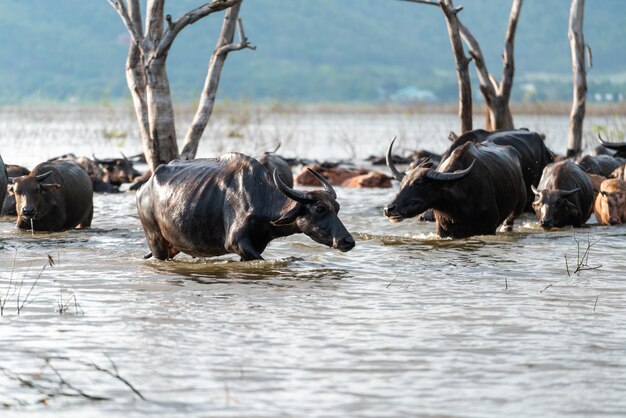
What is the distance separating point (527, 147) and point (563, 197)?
2.16 meters

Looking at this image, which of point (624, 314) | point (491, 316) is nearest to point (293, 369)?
point (491, 316)

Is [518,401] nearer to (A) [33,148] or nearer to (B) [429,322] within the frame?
(B) [429,322]

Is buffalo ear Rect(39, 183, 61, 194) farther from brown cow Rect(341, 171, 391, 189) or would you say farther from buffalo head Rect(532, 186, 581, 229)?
brown cow Rect(341, 171, 391, 189)

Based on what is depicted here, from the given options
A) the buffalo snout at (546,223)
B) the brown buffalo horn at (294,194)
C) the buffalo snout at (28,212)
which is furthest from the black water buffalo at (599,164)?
the brown buffalo horn at (294,194)

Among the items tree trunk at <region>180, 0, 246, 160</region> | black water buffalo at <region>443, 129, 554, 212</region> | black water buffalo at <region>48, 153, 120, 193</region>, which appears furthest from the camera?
black water buffalo at <region>48, 153, 120, 193</region>

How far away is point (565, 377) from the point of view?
6301mm

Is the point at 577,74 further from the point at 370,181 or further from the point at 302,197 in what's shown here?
the point at 302,197

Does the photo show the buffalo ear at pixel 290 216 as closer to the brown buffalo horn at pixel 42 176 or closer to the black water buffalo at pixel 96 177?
the brown buffalo horn at pixel 42 176

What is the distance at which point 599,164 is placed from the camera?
57.1 ft

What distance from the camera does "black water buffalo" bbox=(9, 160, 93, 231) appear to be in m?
13.3

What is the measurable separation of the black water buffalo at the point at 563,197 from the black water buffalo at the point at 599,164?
261cm

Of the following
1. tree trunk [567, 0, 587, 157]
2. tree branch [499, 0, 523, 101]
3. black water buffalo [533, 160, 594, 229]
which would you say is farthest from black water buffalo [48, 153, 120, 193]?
tree trunk [567, 0, 587, 157]

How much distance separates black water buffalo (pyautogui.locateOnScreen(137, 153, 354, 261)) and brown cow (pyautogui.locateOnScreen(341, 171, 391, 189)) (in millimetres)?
10158

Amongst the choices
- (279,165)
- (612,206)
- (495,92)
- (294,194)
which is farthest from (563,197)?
(495,92)
